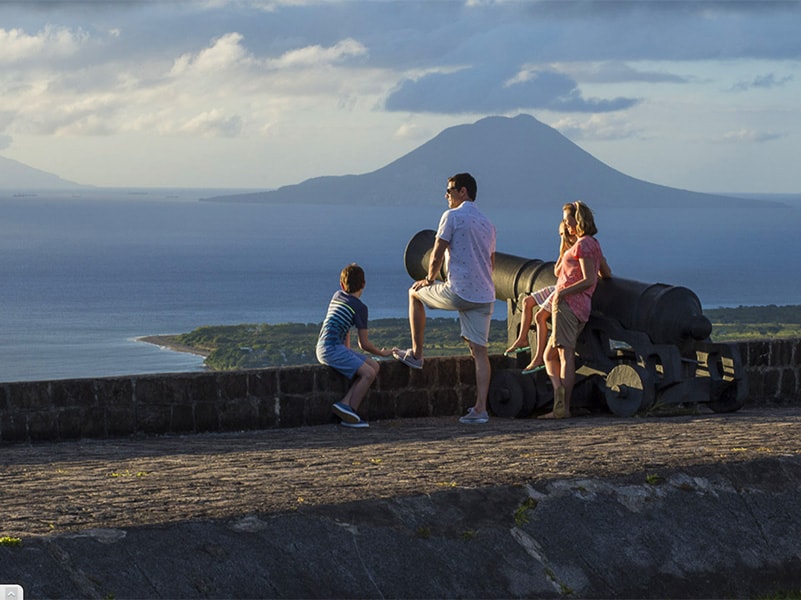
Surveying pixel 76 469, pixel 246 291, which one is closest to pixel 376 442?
pixel 76 469

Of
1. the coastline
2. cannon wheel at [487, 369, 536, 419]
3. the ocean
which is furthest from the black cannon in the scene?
the coastline

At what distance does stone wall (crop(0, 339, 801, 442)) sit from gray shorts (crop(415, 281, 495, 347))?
1.91 feet

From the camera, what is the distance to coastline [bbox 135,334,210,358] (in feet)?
303

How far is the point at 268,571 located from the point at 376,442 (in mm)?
3323

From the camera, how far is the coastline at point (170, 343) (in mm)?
92375

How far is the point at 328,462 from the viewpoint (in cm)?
656

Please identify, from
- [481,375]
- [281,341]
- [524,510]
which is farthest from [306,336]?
[524,510]

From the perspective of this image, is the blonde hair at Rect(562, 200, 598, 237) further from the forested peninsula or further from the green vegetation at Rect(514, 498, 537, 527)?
the forested peninsula

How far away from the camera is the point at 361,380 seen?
8.95m

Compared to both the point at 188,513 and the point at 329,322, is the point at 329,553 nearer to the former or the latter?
the point at 188,513

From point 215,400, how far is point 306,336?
272 ft

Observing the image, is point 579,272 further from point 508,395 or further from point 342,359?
point 342,359

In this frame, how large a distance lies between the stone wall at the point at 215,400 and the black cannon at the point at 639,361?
0.49 meters

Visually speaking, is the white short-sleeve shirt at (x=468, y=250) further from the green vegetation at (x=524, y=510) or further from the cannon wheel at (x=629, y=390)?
the green vegetation at (x=524, y=510)
